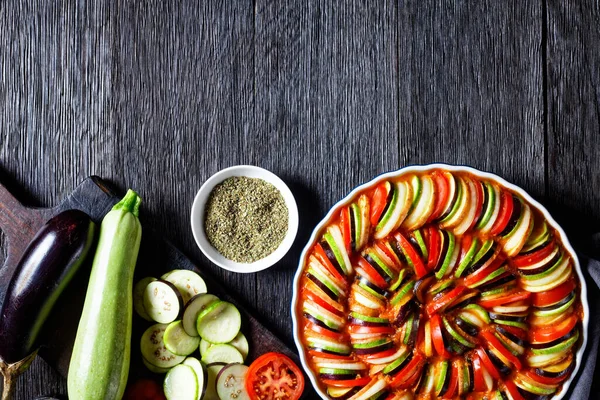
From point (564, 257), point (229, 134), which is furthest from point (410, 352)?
point (229, 134)

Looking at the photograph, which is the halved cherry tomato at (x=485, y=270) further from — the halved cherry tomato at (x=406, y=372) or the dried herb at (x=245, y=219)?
the dried herb at (x=245, y=219)

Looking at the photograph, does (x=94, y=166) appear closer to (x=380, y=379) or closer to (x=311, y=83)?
(x=311, y=83)

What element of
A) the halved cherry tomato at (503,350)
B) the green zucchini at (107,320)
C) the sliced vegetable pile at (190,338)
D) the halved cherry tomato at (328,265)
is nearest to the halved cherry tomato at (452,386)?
the halved cherry tomato at (503,350)

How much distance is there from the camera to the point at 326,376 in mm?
2389

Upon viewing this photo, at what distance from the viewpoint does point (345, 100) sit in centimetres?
267

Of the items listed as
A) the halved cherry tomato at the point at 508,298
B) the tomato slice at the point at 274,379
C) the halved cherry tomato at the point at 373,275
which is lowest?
the tomato slice at the point at 274,379

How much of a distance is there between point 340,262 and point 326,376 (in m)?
0.43

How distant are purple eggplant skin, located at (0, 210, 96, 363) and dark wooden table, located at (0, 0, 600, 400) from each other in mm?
278

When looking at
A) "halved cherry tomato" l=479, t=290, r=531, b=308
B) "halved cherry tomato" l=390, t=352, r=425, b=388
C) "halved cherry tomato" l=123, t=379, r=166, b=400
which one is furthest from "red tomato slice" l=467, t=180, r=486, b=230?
"halved cherry tomato" l=123, t=379, r=166, b=400

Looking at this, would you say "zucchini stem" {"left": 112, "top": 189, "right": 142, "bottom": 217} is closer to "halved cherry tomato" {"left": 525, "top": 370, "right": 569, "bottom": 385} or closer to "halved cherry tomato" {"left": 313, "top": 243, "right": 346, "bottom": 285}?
"halved cherry tomato" {"left": 313, "top": 243, "right": 346, "bottom": 285}

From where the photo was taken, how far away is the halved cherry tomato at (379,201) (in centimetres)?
234

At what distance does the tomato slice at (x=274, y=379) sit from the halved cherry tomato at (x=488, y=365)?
0.70 m

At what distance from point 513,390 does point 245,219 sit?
3.99 feet

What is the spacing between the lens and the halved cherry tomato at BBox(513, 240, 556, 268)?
7.61 feet
